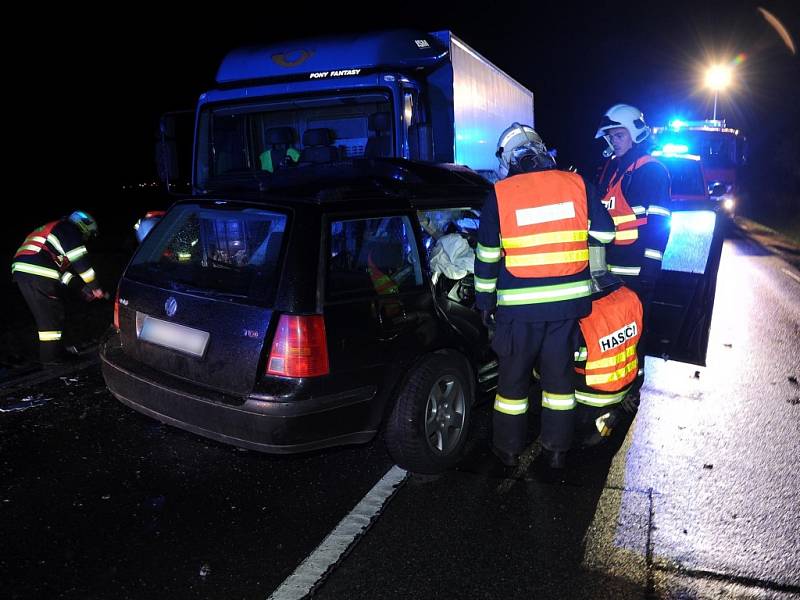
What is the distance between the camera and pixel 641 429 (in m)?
4.54

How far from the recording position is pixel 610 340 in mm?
3865

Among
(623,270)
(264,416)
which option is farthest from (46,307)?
(623,270)

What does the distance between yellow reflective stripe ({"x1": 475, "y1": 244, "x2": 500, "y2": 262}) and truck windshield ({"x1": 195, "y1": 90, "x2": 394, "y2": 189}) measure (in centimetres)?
Result: 323

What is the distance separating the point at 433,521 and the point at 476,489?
425 mm

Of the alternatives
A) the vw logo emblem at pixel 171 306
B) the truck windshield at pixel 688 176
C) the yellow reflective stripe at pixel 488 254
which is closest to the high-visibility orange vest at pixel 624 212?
the yellow reflective stripe at pixel 488 254

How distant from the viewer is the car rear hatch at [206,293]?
10.5 feet

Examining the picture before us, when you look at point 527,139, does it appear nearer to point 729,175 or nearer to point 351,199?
point 351,199

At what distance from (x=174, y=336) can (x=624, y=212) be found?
120 inches

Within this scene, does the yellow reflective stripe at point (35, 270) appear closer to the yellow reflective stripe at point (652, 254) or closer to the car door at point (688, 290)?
the yellow reflective stripe at point (652, 254)

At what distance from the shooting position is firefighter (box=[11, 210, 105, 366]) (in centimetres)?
552

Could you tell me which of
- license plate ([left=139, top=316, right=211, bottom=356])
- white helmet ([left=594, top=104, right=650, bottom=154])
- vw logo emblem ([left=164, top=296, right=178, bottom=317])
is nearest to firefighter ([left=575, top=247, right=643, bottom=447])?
white helmet ([left=594, top=104, right=650, bottom=154])

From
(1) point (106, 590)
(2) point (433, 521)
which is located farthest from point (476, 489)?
(1) point (106, 590)

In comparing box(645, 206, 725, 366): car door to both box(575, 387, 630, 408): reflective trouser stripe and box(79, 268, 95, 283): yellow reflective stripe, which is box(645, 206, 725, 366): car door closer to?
box(575, 387, 630, 408): reflective trouser stripe

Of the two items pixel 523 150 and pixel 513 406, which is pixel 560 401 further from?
pixel 523 150
